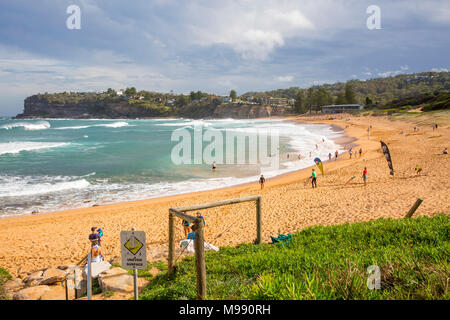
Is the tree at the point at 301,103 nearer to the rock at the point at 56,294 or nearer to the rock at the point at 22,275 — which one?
the rock at the point at 22,275

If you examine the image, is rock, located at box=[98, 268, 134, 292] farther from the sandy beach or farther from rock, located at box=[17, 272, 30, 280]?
rock, located at box=[17, 272, 30, 280]

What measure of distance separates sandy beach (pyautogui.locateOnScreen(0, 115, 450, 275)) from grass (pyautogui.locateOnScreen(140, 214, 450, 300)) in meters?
3.12

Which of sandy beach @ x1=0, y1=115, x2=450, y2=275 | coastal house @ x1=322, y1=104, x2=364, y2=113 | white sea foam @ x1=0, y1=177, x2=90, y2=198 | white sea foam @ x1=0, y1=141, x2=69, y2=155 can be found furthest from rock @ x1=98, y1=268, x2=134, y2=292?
coastal house @ x1=322, y1=104, x2=364, y2=113

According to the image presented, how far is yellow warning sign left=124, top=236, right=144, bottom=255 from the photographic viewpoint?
3.63 meters

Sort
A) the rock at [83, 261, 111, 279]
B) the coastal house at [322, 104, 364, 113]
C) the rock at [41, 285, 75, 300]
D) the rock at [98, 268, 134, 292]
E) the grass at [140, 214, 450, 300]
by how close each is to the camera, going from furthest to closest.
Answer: the coastal house at [322, 104, 364, 113] < the rock at [83, 261, 111, 279] < the rock at [41, 285, 75, 300] < the rock at [98, 268, 134, 292] < the grass at [140, 214, 450, 300]

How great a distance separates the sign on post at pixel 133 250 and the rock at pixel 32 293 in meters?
3.87

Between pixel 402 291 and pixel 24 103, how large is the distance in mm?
236239

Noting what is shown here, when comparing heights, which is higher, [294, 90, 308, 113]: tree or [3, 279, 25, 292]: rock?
[294, 90, 308, 113]: tree

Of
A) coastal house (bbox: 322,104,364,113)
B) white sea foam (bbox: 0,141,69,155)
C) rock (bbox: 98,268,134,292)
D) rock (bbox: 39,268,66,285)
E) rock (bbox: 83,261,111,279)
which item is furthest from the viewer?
coastal house (bbox: 322,104,364,113)

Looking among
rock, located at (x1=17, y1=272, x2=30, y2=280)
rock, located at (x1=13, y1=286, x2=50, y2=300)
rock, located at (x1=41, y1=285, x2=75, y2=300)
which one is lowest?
rock, located at (x1=17, y1=272, x2=30, y2=280)

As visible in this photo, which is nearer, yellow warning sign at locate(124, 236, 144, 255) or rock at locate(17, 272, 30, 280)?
yellow warning sign at locate(124, 236, 144, 255)

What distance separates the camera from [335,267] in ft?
14.0

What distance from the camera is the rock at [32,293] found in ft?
19.2

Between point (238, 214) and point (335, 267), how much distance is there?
29.9 ft
